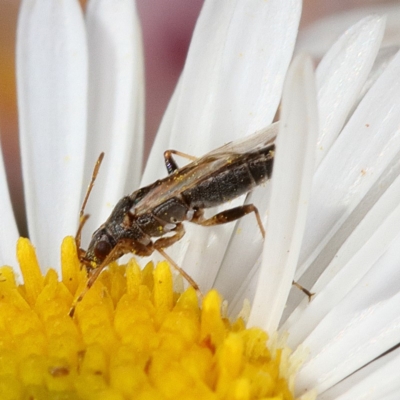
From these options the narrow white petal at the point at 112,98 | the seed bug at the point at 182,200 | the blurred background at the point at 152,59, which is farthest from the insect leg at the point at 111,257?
the blurred background at the point at 152,59

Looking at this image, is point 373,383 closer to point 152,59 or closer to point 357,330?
point 357,330

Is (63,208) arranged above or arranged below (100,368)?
above

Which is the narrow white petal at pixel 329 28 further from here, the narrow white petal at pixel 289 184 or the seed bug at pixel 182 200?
the narrow white petal at pixel 289 184

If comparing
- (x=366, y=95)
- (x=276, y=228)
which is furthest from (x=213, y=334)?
(x=366, y=95)

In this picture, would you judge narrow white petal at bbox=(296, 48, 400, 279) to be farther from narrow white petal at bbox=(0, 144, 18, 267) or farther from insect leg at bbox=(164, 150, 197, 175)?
narrow white petal at bbox=(0, 144, 18, 267)

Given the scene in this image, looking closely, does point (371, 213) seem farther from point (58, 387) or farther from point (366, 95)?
point (58, 387)

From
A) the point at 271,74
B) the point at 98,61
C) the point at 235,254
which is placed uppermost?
the point at 98,61

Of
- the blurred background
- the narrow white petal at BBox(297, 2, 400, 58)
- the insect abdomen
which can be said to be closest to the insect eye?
the insect abdomen
